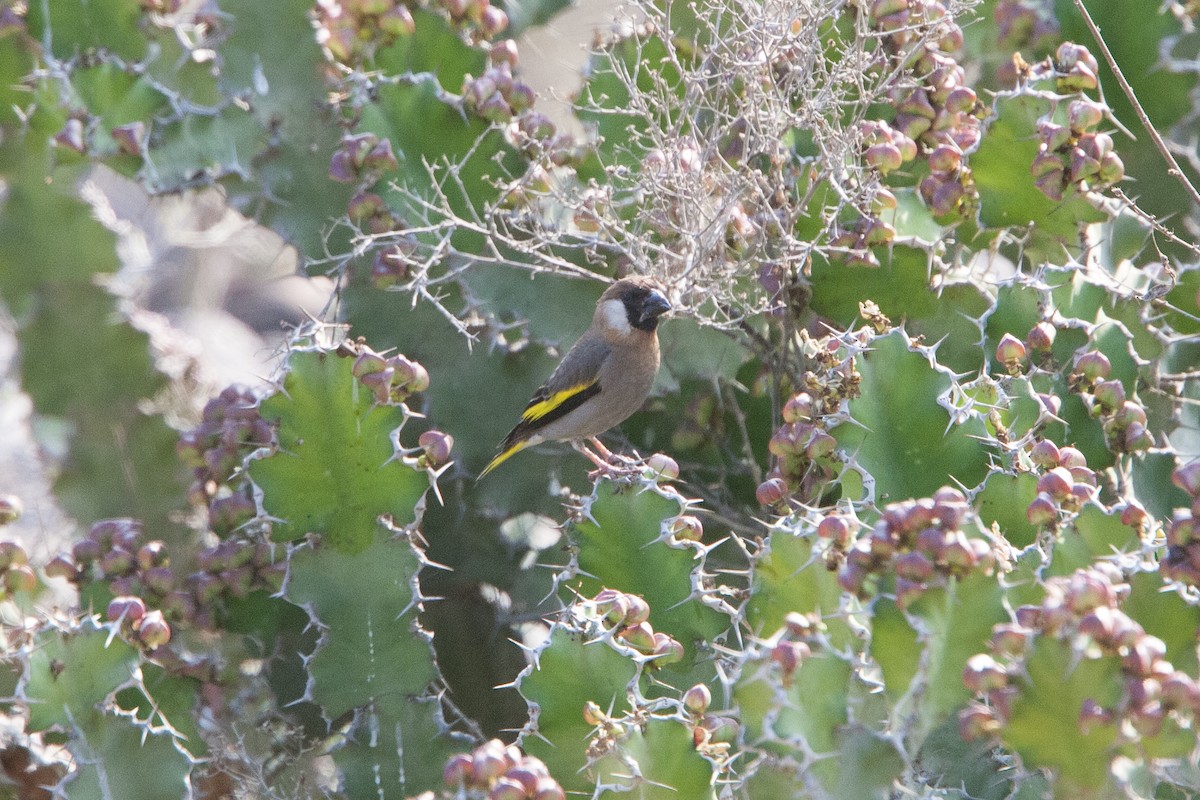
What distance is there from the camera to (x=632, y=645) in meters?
2.70

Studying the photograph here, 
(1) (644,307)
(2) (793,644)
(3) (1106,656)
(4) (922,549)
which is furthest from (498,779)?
(1) (644,307)

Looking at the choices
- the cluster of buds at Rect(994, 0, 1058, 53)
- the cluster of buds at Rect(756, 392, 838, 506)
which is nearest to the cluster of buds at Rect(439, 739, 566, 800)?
the cluster of buds at Rect(756, 392, 838, 506)

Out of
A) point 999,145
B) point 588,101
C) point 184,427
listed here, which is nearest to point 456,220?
point 588,101

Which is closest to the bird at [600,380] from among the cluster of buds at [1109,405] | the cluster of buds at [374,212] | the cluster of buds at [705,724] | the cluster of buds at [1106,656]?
the cluster of buds at [374,212]

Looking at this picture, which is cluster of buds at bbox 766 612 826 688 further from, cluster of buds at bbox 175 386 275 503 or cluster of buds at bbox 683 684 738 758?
cluster of buds at bbox 175 386 275 503

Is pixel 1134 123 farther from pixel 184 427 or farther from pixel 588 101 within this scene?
pixel 184 427

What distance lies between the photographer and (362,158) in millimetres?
3836

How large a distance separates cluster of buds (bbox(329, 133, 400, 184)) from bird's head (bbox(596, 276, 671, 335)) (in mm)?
778

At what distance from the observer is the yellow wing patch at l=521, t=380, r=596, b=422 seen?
4.09 meters

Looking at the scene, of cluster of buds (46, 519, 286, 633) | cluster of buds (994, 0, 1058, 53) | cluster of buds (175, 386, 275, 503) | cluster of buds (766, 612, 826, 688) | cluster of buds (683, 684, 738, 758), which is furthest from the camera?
cluster of buds (994, 0, 1058, 53)

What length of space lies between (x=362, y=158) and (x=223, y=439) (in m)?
0.91

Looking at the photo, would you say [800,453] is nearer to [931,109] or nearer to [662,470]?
[662,470]

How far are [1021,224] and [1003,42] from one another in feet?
3.26

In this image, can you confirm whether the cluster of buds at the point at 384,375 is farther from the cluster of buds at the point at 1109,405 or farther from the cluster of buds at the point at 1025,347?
the cluster of buds at the point at 1109,405
